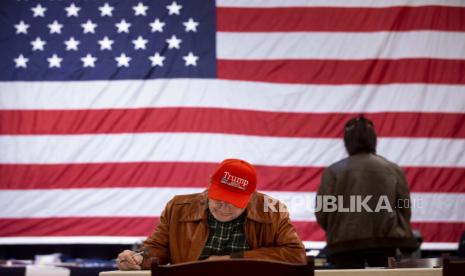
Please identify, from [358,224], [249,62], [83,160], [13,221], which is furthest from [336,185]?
[13,221]

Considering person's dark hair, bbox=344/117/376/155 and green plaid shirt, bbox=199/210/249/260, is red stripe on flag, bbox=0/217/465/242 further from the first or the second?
green plaid shirt, bbox=199/210/249/260

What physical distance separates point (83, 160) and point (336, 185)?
2409 millimetres

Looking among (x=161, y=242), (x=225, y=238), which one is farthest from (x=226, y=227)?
(x=161, y=242)

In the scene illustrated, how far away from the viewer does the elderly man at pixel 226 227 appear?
9.87ft

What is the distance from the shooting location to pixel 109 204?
19.5ft

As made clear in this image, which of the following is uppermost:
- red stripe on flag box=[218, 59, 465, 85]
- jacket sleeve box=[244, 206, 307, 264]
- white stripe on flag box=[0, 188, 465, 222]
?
red stripe on flag box=[218, 59, 465, 85]

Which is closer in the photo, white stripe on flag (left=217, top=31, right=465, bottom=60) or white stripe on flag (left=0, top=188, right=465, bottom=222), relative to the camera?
white stripe on flag (left=0, top=188, right=465, bottom=222)

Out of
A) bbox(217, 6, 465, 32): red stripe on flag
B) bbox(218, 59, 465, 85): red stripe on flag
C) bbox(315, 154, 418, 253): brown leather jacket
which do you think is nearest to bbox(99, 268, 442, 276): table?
bbox(315, 154, 418, 253): brown leather jacket

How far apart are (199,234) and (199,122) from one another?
3022 mm

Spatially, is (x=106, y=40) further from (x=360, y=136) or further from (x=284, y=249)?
(x=284, y=249)

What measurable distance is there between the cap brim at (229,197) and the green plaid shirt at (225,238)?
0.41 ft

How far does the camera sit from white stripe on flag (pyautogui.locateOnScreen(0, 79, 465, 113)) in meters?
6.06

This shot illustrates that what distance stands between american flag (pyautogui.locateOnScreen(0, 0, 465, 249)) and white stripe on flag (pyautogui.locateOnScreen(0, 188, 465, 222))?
12 millimetres

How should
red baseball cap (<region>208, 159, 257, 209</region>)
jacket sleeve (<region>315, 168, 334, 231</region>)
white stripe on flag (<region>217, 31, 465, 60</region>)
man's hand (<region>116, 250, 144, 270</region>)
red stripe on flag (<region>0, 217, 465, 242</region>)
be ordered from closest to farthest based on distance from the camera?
man's hand (<region>116, 250, 144, 270</region>) → red baseball cap (<region>208, 159, 257, 209</region>) → jacket sleeve (<region>315, 168, 334, 231</region>) → red stripe on flag (<region>0, 217, 465, 242</region>) → white stripe on flag (<region>217, 31, 465, 60</region>)
